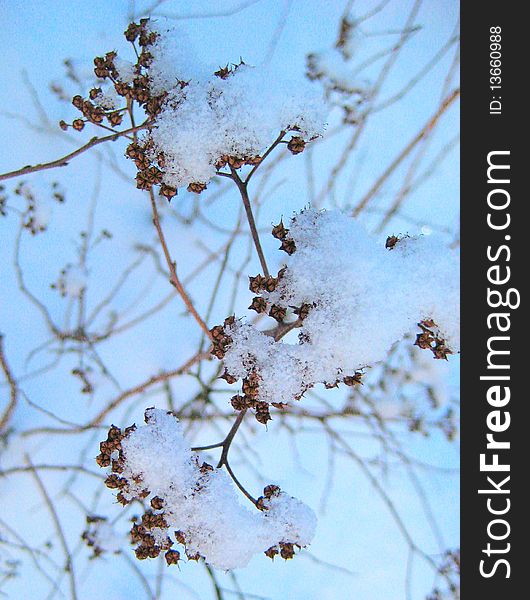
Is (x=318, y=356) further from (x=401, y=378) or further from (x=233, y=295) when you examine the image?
(x=401, y=378)

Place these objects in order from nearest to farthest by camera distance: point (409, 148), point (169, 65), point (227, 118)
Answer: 1. point (227, 118)
2. point (169, 65)
3. point (409, 148)

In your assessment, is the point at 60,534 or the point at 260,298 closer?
the point at 260,298

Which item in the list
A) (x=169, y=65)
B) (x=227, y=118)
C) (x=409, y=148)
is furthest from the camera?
(x=409, y=148)

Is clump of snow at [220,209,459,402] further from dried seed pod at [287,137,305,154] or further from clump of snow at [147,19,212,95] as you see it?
clump of snow at [147,19,212,95]

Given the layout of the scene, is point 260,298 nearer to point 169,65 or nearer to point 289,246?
point 289,246

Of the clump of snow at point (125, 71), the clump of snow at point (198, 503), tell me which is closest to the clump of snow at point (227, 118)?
the clump of snow at point (125, 71)

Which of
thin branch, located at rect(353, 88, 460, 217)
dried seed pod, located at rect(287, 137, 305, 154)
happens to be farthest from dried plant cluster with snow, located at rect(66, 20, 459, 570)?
Result: thin branch, located at rect(353, 88, 460, 217)

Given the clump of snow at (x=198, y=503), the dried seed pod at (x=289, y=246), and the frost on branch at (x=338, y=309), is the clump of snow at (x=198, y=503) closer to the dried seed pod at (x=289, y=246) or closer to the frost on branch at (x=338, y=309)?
the frost on branch at (x=338, y=309)

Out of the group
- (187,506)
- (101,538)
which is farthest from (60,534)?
(187,506)
